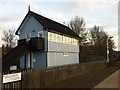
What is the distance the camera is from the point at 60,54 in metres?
33.2

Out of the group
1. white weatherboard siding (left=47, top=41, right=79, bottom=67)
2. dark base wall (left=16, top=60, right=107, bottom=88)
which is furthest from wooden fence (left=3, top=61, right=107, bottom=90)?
white weatherboard siding (left=47, top=41, right=79, bottom=67)

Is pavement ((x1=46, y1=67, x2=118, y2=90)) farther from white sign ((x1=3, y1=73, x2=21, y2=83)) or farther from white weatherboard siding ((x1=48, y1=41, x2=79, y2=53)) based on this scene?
white weatherboard siding ((x1=48, y1=41, x2=79, y2=53))

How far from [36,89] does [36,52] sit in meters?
16.1

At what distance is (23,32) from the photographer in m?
32.6

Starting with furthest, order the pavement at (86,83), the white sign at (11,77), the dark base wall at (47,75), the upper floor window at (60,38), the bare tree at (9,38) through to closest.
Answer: the bare tree at (9,38) → the upper floor window at (60,38) → the pavement at (86,83) → the dark base wall at (47,75) → the white sign at (11,77)

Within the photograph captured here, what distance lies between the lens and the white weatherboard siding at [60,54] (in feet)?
99.5

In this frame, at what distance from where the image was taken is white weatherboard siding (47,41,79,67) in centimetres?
3033

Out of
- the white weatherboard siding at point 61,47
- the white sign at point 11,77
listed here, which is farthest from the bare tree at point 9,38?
the white sign at point 11,77

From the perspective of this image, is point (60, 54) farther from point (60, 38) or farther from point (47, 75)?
point (47, 75)

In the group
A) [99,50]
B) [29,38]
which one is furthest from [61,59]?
[99,50]

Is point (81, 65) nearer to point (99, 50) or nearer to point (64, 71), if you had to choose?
point (64, 71)

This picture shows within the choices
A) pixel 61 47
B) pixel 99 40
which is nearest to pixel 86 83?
pixel 61 47

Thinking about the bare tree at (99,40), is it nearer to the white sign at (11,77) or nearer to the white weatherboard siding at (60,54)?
the white weatherboard siding at (60,54)

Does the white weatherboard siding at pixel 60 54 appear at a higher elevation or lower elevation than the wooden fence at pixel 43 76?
higher
